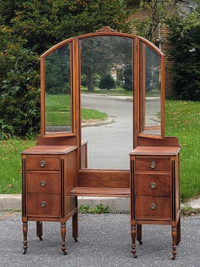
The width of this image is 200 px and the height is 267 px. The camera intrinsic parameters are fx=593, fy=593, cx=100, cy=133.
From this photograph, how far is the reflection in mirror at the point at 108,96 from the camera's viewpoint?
625 centimetres

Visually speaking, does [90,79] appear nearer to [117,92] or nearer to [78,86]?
[78,86]

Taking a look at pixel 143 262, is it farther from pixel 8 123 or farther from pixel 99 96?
pixel 8 123

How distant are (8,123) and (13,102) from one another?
1.65ft

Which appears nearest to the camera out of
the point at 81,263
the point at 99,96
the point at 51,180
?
the point at 81,263

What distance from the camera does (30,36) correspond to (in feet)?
44.7

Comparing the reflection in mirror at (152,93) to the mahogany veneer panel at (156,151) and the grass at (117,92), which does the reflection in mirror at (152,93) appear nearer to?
the grass at (117,92)

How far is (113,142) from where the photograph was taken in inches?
255

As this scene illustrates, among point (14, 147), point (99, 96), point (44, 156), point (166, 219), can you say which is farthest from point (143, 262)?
point (14, 147)

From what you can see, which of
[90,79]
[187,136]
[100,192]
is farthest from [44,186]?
[187,136]

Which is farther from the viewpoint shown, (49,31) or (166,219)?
(49,31)

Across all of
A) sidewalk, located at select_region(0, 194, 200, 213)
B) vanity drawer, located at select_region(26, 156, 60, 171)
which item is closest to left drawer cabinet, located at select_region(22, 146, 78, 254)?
vanity drawer, located at select_region(26, 156, 60, 171)

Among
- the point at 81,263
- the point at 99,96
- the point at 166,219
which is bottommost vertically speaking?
the point at 81,263

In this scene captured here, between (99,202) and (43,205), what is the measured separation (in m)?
1.69

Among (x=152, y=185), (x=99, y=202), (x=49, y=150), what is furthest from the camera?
(x=99, y=202)
